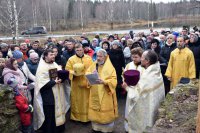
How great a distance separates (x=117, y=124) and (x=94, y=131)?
2.21 feet

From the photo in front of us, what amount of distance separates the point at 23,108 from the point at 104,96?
1680 mm

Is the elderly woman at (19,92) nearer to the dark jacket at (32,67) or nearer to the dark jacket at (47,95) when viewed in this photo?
the dark jacket at (47,95)

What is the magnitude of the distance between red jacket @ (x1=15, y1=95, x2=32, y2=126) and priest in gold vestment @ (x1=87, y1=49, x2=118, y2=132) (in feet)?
4.49

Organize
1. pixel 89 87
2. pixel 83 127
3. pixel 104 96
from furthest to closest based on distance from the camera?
pixel 83 127
pixel 89 87
pixel 104 96

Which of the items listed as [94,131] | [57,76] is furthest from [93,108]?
[57,76]

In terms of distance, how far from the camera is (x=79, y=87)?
683 centimetres

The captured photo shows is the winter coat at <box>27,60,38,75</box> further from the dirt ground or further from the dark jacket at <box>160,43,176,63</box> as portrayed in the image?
the dark jacket at <box>160,43,176,63</box>

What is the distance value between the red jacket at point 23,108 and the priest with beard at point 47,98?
1.43 feet

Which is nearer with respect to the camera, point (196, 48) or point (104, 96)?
point (104, 96)

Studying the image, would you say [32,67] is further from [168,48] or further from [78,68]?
[168,48]

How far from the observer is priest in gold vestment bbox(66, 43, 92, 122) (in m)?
6.75

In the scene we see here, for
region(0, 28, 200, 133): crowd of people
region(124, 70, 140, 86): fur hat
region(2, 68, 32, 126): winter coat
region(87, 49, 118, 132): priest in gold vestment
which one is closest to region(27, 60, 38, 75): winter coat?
region(0, 28, 200, 133): crowd of people

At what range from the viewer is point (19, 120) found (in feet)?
18.3

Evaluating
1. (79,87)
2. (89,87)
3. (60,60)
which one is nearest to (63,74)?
(89,87)
